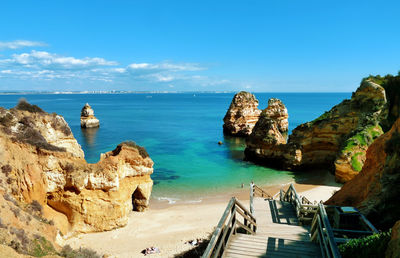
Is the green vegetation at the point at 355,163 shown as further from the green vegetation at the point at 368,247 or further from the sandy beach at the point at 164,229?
the green vegetation at the point at 368,247

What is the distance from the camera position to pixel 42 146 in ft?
49.4

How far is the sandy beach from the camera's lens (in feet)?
50.8

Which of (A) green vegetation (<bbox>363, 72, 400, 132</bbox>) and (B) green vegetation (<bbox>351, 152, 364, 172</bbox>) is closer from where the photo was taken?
(B) green vegetation (<bbox>351, 152, 364, 172</bbox>)

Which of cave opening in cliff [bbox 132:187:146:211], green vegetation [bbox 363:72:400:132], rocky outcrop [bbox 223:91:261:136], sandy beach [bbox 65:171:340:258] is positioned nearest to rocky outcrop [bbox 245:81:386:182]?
green vegetation [bbox 363:72:400:132]

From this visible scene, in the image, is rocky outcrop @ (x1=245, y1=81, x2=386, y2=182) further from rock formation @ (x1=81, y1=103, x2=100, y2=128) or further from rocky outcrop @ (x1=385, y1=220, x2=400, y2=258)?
rock formation @ (x1=81, y1=103, x2=100, y2=128)

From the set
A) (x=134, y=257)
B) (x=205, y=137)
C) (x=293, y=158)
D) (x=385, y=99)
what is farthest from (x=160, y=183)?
(x=205, y=137)

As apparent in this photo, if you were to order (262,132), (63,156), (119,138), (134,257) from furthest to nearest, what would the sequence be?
(119,138)
(262,132)
(63,156)
(134,257)

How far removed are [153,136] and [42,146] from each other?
46.0m

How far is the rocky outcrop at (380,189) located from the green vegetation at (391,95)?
16450 millimetres

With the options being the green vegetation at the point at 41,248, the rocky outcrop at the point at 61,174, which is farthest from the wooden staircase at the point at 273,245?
the rocky outcrop at the point at 61,174

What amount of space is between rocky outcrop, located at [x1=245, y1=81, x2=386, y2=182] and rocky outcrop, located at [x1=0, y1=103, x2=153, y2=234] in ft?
68.4

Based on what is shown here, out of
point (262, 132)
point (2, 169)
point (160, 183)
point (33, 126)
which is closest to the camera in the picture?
point (2, 169)

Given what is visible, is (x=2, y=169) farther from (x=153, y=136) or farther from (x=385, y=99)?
(x=153, y=136)

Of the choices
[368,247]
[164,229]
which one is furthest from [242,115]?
[368,247]
